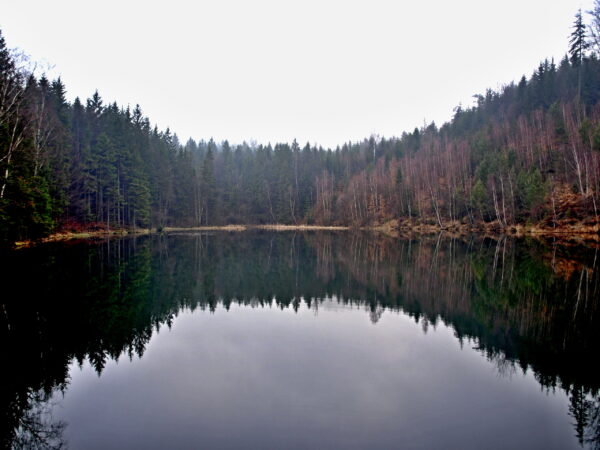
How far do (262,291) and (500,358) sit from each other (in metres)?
9.94

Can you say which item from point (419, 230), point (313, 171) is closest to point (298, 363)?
point (419, 230)

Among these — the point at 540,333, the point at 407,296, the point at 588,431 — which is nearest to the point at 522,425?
the point at 588,431

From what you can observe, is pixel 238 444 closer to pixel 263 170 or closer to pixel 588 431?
pixel 588 431

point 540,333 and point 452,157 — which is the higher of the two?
point 452,157

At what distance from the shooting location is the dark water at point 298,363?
557cm

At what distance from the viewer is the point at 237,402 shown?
21.2ft

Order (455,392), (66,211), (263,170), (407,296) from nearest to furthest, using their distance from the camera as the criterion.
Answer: (455,392), (407,296), (66,211), (263,170)

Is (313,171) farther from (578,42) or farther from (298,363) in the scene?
(298,363)

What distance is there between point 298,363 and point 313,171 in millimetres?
95844

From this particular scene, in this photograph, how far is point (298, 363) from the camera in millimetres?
8359

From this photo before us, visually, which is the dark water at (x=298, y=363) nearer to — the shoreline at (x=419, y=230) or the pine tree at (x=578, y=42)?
the shoreline at (x=419, y=230)

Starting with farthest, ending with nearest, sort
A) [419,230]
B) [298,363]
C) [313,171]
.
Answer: [313,171] < [419,230] < [298,363]

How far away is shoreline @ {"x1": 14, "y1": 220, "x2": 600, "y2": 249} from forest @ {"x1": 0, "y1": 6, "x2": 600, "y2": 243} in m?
0.79

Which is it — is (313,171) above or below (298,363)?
above
